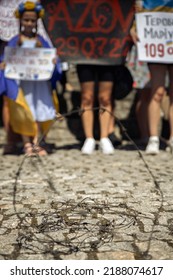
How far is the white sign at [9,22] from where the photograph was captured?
162 inches

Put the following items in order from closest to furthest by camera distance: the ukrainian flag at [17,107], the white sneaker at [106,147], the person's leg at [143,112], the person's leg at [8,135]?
the ukrainian flag at [17,107] → the white sneaker at [106,147] → the person's leg at [8,135] → the person's leg at [143,112]

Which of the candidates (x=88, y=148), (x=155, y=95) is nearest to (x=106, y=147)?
(x=88, y=148)

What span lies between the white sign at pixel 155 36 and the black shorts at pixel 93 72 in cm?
29

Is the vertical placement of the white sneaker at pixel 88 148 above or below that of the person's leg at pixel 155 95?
below

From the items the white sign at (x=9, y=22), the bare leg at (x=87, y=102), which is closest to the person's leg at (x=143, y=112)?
the bare leg at (x=87, y=102)

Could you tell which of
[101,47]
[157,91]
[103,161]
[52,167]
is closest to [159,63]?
[157,91]

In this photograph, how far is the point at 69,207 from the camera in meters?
2.29

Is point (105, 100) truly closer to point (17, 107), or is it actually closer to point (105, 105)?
point (105, 105)

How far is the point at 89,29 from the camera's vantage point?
416 centimetres

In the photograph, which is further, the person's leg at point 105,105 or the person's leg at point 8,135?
the person's leg at point 8,135

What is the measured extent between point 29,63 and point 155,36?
1101 millimetres

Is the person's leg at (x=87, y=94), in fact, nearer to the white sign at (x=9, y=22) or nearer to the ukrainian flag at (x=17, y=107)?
the ukrainian flag at (x=17, y=107)
